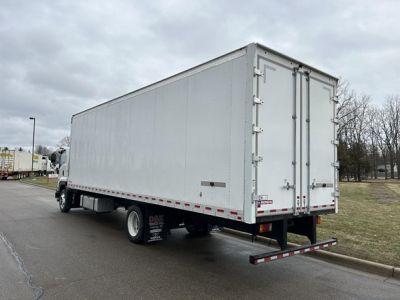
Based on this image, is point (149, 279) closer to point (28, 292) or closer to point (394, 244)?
point (28, 292)

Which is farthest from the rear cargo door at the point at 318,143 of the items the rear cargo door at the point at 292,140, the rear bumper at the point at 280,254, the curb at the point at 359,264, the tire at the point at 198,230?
the tire at the point at 198,230

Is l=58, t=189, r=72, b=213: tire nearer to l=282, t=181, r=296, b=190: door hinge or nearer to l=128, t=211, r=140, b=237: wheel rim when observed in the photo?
l=128, t=211, r=140, b=237: wheel rim

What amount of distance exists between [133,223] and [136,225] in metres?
0.14

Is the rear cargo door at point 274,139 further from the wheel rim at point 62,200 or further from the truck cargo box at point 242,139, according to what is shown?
the wheel rim at point 62,200

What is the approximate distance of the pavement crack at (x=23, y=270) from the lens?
200 inches

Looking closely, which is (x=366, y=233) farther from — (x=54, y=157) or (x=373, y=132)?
(x=373, y=132)

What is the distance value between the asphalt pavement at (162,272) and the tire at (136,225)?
222 mm

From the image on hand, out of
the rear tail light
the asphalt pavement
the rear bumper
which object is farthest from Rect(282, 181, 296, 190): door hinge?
the asphalt pavement

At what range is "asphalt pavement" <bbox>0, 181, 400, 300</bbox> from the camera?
525 centimetres

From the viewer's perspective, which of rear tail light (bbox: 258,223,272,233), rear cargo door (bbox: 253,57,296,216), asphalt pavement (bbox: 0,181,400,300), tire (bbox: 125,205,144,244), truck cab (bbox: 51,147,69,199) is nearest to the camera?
asphalt pavement (bbox: 0,181,400,300)

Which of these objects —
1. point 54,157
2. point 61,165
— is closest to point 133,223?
point 61,165

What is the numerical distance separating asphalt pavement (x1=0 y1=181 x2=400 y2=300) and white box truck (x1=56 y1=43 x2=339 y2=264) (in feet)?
1.85

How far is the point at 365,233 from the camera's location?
9023mm

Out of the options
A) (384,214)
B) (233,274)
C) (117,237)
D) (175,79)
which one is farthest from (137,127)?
(384,214)
